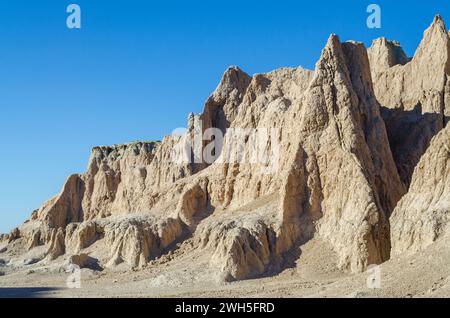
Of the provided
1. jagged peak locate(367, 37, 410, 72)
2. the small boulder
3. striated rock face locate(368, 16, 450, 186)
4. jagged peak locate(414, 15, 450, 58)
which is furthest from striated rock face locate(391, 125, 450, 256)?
the small boulder

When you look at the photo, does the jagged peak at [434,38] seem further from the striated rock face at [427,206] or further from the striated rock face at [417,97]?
the striated rock face at [427,206]

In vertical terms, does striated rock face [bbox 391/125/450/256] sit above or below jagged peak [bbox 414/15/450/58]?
below

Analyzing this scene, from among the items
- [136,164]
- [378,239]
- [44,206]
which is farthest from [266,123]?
[44,206]

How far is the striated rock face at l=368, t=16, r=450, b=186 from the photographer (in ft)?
184

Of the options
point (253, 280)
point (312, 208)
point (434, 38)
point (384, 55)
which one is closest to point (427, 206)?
point (312, 208)

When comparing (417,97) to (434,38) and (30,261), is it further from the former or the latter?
(30,261)

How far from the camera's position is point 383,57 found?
74.6 meters

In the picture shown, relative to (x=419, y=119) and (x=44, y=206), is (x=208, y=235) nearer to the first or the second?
(x=419, y=119)

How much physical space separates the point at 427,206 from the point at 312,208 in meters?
12.4

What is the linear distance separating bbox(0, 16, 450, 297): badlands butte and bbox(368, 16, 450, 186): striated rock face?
0.11 meters

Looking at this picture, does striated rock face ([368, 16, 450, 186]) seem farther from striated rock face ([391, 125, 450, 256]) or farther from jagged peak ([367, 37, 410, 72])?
striated rock face ([391, 125, 450, 256])

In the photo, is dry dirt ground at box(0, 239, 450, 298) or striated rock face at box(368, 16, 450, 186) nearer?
dry dirt ground at box(0, 239, 450, 298)

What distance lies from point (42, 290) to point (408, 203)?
26.8 meters

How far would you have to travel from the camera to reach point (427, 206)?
39.0 m
